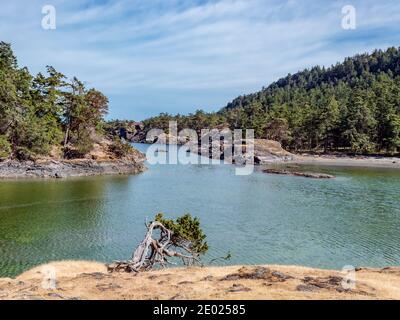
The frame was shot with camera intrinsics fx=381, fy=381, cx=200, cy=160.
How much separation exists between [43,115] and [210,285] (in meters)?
72.1

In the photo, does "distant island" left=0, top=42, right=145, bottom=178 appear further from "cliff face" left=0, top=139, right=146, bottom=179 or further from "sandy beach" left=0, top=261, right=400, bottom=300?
"sandy beach" left=0, top=261, right=400, bottom=300

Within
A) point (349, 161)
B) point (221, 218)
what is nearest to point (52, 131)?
point (221, 218)

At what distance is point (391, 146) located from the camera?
360 feet

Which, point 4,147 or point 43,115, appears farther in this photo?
point 43,115

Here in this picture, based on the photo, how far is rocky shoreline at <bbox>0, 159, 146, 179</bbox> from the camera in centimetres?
6950


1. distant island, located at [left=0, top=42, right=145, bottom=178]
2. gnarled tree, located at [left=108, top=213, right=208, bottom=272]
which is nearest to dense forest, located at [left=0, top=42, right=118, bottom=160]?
distant island, located at [left=0, top=42, right=145, bottom=178]

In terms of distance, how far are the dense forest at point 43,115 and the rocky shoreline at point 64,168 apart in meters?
2.21

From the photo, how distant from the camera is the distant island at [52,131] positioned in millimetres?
69938

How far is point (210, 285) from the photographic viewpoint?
18.5 meters

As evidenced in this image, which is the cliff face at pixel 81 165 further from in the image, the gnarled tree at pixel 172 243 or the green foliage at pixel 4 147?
the gnarled tree at pixel 172 243

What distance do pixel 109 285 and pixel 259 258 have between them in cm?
1369

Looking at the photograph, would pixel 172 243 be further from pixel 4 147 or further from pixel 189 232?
pixel 4 147
